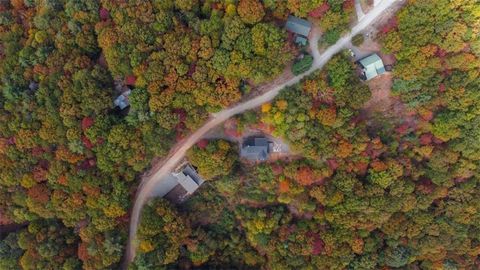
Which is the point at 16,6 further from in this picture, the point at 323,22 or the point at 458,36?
the point at 458,36

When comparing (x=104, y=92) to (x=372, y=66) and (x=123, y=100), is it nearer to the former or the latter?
(x=123, y=100)

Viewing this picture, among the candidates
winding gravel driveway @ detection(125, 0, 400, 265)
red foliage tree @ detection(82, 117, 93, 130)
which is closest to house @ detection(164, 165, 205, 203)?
winding gravel driveway @ detection(125, 0, 400, 265)

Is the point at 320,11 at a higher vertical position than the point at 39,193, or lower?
higher

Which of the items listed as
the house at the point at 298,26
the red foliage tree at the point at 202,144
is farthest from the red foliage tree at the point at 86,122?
the house at the point at 298,26

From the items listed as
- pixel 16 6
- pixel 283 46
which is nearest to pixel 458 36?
pixel 283 46

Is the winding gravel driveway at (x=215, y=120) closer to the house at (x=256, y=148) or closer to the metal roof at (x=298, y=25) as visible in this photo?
the metal roof at (x=298, y=25)

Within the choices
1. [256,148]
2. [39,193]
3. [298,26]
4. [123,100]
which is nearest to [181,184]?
[256,148]
